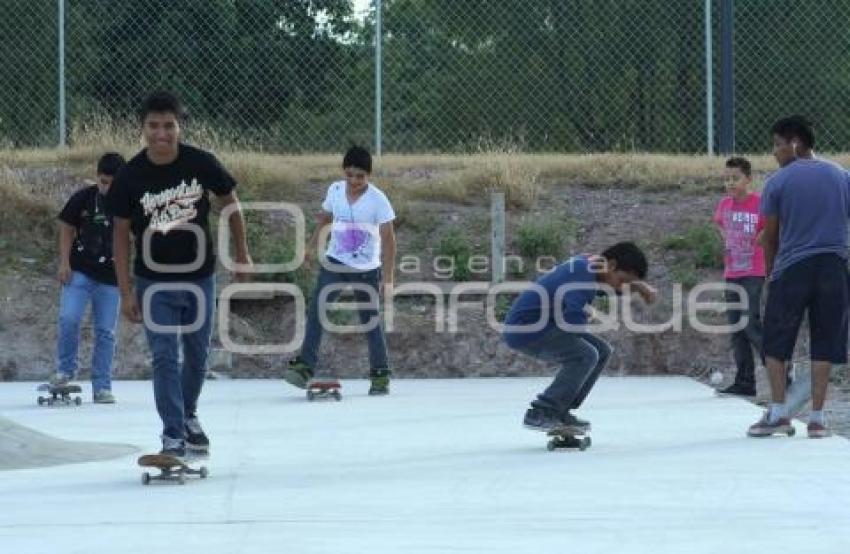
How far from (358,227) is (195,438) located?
187 inches

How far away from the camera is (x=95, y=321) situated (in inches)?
554

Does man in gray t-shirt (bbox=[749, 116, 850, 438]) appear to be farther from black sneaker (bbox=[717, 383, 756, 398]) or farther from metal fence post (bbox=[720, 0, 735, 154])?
metal fence post (bbox=[720, 0, 735, 154])

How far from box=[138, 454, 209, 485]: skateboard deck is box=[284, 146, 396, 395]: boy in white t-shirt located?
4.84 metres

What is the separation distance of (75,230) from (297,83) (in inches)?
332

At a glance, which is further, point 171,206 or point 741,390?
point 741,390

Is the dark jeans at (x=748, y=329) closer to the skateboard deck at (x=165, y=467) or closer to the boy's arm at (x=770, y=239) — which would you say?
the boy's arm at (x=770, y=239)

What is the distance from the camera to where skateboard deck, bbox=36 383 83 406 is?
13867mm

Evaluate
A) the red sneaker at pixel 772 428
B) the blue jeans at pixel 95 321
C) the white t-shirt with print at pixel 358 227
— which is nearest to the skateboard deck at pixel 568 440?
the red sneaker at pixel 772 428

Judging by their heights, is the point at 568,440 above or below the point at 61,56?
below

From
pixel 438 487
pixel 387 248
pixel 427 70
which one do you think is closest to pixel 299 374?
pixel 387 248

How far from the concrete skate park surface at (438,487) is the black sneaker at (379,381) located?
3.00 ft

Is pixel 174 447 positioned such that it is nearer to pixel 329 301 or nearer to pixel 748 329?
pixel 329 301

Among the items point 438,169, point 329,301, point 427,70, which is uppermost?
point 427,70

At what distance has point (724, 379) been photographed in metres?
15.9
